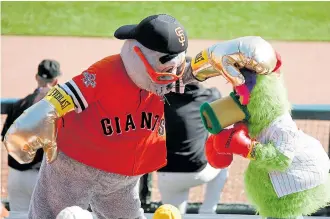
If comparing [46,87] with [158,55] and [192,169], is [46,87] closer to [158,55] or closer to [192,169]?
[192,169]

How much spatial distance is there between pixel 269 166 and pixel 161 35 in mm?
773

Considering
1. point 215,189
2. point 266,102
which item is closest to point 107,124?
point 266,102

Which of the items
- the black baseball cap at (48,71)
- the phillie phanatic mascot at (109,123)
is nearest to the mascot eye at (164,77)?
the phillie phanatic mascot at (109,123)

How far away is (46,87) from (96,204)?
4.34ft

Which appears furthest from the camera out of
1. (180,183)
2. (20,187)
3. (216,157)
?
(20,187)

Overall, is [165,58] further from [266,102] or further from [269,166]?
[269,166]

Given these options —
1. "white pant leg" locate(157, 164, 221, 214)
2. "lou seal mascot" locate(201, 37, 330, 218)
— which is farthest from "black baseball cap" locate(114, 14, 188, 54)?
"white pant leg" locate(157, 164, 221, 214)

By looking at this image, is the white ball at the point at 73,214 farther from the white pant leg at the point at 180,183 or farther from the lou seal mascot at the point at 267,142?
the white pant leg at the point at 180,183

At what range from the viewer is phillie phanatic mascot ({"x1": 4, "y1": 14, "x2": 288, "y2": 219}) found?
3.39 m

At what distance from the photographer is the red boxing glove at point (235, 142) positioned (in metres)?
3.49

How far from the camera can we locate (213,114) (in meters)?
3.58

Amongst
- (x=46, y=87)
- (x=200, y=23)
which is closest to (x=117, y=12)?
(x=200, y=23)

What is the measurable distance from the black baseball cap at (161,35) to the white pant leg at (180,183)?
1.49 meters

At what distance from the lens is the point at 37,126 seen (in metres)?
3.34
